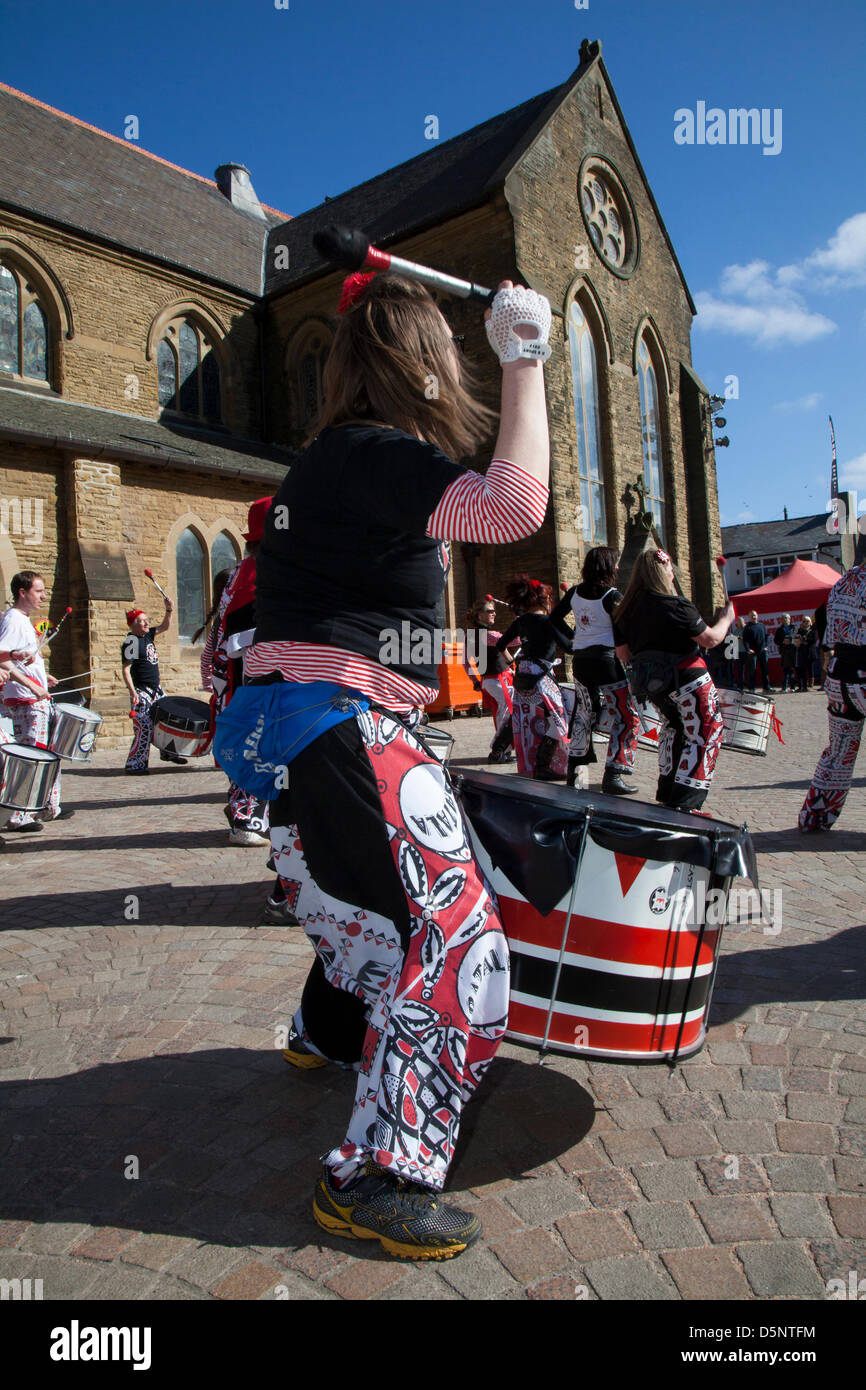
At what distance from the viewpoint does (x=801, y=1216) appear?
198 cm

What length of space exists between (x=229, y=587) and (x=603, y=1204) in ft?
13.8

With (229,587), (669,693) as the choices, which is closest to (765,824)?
(669,693)

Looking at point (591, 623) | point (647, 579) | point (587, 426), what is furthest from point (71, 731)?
point (587, 426)

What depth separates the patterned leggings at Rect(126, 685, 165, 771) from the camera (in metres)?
10.8

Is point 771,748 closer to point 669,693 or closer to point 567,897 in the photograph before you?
point 669,693

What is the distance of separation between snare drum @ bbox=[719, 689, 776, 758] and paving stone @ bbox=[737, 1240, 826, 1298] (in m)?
5.03

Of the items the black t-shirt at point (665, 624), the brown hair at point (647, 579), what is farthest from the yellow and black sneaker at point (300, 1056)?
the brown hair at point (647, 579)

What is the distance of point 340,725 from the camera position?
1903 millimetres

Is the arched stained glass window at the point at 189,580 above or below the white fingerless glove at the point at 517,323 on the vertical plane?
above

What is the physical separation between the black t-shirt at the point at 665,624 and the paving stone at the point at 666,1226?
3.96 m

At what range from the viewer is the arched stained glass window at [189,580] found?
1842 centimetres

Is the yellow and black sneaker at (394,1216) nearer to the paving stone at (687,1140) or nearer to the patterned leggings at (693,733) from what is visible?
the paving stone at (687,1140)

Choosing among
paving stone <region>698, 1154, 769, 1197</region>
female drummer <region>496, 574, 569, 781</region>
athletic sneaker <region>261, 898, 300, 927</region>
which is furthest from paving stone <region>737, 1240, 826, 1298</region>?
female drummer <region>496, 574, 569, 781</region>
